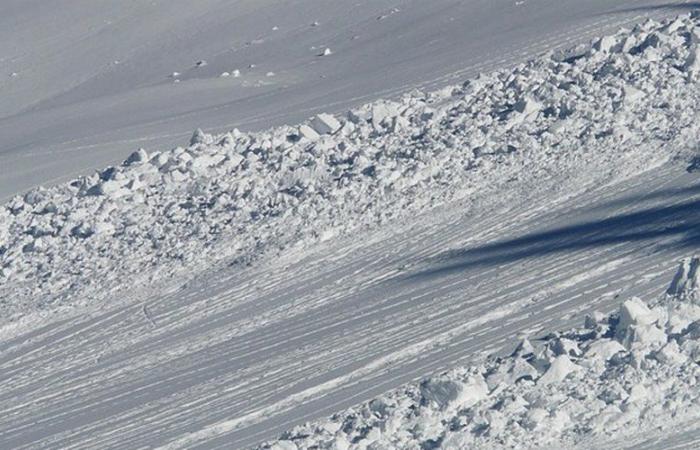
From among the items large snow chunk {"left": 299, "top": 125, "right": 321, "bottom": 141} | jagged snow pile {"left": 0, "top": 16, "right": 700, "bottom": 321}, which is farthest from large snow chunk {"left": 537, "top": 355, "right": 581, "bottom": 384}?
large snow chunk {"left": 299, "top": 125, "right": 321, "bottom": 141}

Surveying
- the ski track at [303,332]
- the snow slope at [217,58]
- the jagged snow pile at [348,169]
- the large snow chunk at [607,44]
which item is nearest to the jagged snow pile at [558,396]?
the ski track at [303,332]

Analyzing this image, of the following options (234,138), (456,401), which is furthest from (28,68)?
(456,401)

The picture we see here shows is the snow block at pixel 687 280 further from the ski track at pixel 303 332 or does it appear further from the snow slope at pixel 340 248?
the ski track at pixel 303 332

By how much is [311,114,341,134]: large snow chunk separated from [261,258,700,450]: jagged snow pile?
5019 mm

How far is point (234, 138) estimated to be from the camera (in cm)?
1363

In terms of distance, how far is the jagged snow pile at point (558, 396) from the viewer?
25.3 ft

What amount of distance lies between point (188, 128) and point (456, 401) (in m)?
7.41

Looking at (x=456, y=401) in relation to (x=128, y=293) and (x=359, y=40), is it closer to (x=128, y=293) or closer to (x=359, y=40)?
(x=128, y=293)

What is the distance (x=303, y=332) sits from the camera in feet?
33.9

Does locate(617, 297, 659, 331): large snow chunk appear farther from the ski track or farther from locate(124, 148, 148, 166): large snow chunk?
locate(124, 148, 148, 166): large snow chunk

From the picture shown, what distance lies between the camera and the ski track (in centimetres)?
929

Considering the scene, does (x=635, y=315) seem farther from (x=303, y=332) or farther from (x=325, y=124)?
(x=325, y=124)

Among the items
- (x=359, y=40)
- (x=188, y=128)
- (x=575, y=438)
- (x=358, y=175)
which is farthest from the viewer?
(x=359, y=40)

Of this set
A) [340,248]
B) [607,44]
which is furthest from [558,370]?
[607,44]
